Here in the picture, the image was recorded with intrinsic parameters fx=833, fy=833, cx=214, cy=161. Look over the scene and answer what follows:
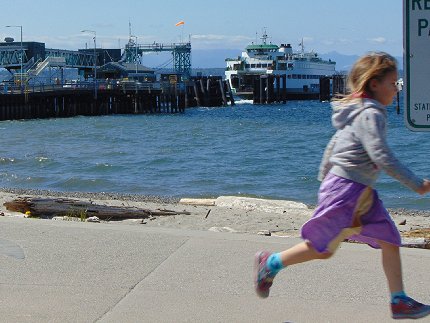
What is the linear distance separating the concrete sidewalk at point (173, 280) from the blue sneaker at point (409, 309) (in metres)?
0.31

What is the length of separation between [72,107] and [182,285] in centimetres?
5550

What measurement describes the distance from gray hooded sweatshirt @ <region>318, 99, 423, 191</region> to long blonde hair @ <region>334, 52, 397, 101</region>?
0.06 m

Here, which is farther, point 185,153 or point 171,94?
point 171,94

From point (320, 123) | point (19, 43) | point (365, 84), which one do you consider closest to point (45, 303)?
point (365, 84)

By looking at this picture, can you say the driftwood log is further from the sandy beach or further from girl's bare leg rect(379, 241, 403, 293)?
girl's bare leg rect(379, 241, 403, 293)

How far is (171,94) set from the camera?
221 feet

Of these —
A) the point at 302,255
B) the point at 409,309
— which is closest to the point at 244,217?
Result: the point at 302,255

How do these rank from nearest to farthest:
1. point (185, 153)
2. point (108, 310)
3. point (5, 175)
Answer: point (108, 310) → point (5, 175) → point (185, 153)

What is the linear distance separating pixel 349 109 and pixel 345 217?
50cm

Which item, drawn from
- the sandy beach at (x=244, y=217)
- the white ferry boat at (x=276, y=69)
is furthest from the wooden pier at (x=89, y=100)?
the sandy beach at (x=244, y=217)

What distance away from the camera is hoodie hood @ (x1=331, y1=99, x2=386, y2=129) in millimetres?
3844

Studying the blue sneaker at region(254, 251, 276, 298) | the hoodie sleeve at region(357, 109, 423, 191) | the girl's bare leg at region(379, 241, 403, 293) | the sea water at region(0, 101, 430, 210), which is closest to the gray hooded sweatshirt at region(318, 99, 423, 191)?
the hoodie sleeve at region(357, 109, 423, 191)

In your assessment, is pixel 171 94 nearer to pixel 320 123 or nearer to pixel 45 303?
pixel 320 123

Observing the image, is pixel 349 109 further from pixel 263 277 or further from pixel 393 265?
pixel 263 277
